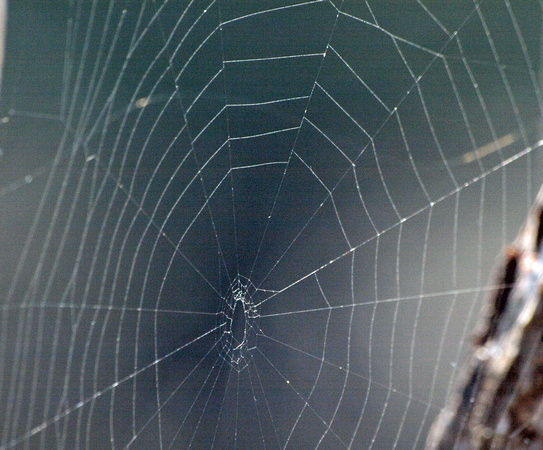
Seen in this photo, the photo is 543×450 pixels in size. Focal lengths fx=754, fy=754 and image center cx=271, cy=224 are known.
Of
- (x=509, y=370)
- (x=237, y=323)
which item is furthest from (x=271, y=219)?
(x=509, y=370)

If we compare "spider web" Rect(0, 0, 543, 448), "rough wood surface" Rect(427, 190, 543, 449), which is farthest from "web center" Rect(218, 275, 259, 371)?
"rough wood surface" Rect(427, 190, 543, 449)

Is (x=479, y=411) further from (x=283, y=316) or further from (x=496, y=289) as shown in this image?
(x=283, y=316)

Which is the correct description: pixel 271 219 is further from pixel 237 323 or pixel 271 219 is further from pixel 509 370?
pixel 509 370

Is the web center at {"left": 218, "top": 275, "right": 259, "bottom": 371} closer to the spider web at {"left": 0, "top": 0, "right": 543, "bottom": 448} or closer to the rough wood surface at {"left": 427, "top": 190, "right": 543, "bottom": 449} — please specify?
the spider web at {"left": 0, "top": 0, "right": 543, "bottom": 448}

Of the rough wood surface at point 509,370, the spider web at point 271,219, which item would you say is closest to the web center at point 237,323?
the spider web at point 271,219

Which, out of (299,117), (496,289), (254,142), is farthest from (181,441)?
(496,289)

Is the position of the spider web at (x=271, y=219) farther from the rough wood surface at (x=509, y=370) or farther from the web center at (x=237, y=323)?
the rough wood surface at (x=509, y=370)
